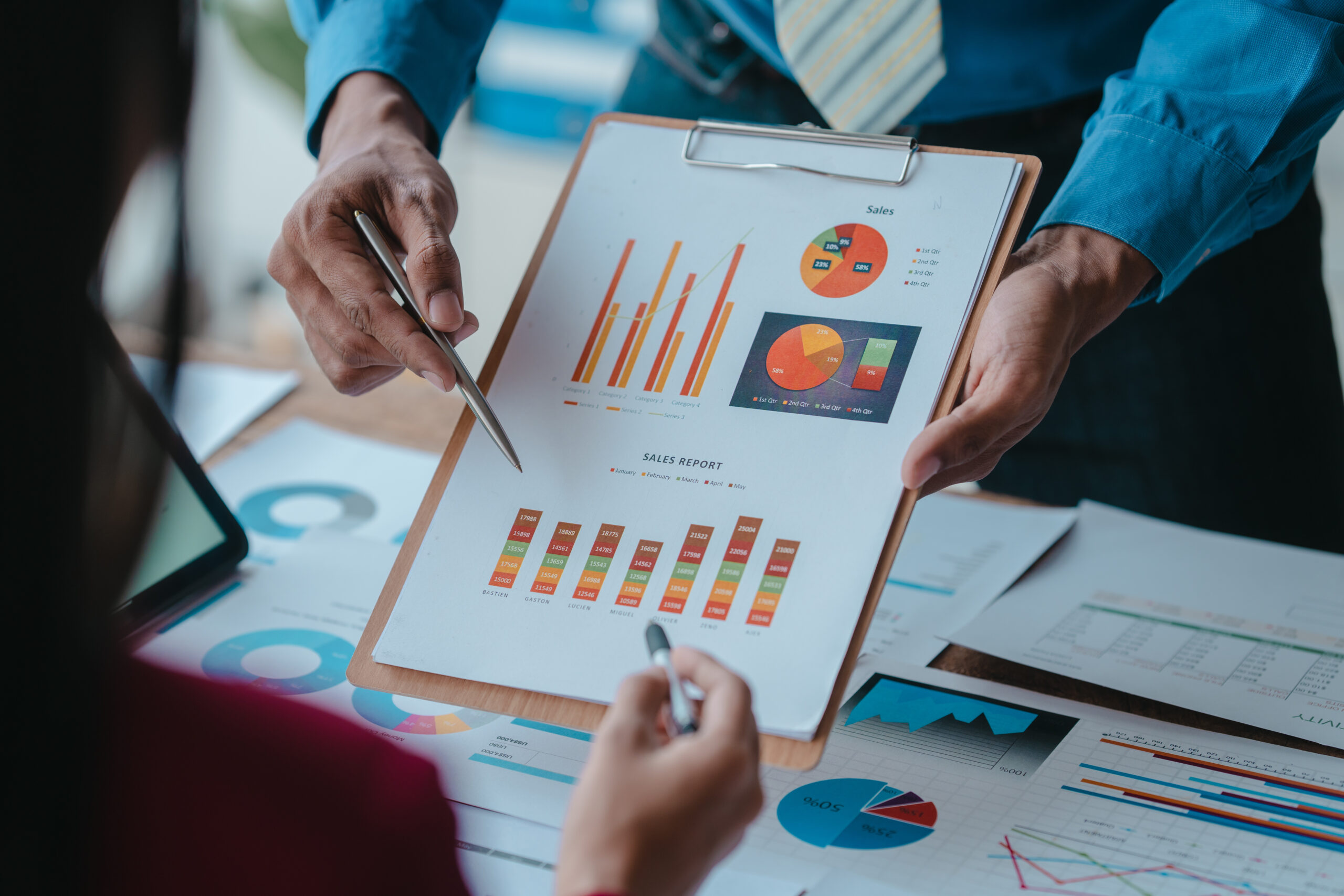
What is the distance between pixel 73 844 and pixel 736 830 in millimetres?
250

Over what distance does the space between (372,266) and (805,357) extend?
34 centimetres

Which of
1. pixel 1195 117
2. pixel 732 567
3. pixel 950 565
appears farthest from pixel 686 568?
pixel 1195 117

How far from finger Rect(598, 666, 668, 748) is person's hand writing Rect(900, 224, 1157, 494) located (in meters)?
0.23

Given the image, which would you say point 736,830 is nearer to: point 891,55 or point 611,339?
point 611,339

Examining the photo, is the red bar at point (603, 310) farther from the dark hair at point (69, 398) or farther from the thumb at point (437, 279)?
the dark hair at point (69, 398)

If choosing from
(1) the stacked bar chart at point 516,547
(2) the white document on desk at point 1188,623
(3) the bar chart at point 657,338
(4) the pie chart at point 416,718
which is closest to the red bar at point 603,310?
(3) the bar chart at point 657,338

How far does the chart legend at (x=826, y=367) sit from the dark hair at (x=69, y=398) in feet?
1.42

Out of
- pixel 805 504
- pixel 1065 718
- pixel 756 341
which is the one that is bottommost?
pixel 1065 718

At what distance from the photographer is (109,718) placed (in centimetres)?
35

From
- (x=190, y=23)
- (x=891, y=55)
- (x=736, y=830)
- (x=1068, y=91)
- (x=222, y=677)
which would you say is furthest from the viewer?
(x=1068, y=91)

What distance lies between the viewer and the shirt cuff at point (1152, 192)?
751 mm

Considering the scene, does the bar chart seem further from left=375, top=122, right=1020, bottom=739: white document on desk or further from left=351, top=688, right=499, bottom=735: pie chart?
left=351, top=688, right=499, bottom=735: pie chart

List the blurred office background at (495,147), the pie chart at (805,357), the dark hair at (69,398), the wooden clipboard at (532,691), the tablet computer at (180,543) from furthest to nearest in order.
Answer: the blurred office background at (495,147)
the tablet computer at (180,543)
the pie chart at (805,357)
the wooden clipboard at (532,691)
the dark hair at (69,398)

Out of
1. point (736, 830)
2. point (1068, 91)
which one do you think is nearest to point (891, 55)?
point (1068, 91)
